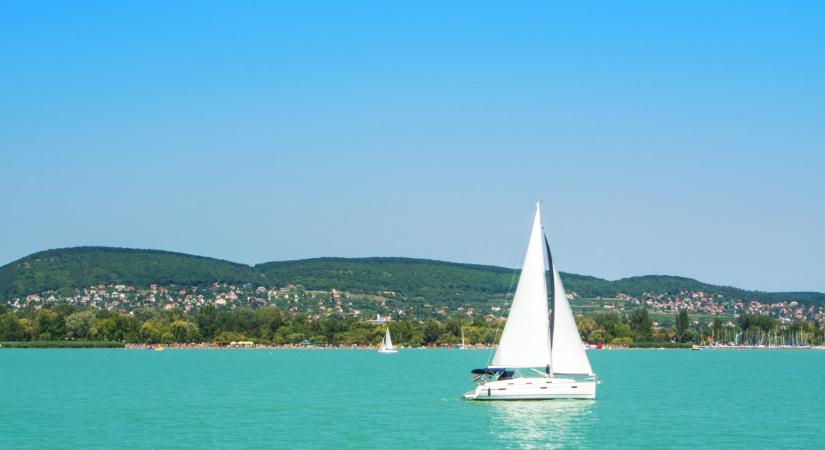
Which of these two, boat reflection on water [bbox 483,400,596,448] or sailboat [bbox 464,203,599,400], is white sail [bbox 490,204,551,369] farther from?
boat reflection on water [bbox 483,400,596,448]

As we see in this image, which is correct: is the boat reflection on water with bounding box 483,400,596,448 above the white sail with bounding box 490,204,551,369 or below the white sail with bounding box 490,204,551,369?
below

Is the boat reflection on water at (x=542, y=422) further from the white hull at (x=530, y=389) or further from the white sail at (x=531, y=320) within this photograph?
the white sail at (x=531, y=320)

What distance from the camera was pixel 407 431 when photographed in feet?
166

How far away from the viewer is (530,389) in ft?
188

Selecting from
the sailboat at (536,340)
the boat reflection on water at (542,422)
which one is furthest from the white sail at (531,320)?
the boat reflection on water at (542,422)

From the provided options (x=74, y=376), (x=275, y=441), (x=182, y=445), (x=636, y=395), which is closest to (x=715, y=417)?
(x=636, y=395)

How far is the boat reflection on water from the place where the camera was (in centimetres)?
4659

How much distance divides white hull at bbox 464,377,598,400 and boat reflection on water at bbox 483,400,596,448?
17.7 inches

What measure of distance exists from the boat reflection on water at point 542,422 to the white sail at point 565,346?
6.26ft

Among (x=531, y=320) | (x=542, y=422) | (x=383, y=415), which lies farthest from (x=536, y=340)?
(x=383, y=415)

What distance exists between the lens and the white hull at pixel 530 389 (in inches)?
2255

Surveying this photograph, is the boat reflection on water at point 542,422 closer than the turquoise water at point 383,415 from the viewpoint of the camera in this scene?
Yes

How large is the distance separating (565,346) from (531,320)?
7.32 feet

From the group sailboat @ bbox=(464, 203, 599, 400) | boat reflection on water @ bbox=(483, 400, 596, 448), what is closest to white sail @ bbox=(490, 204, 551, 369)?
sailboat @ bbox=(464, 203, 599, 400)
